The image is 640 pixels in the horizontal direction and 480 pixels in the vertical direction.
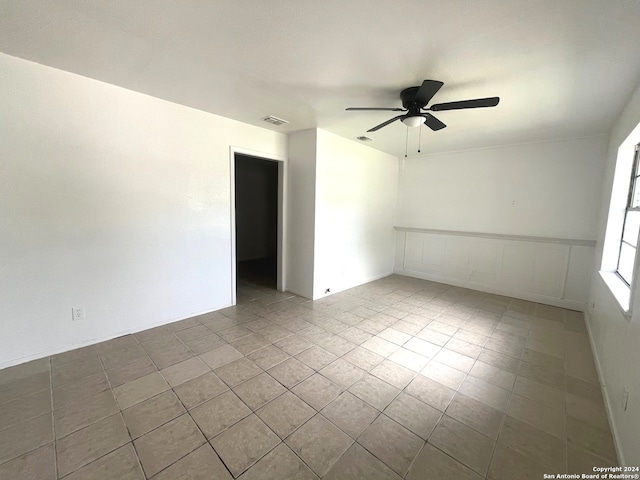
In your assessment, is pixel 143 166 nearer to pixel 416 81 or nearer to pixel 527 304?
pixel 416 81

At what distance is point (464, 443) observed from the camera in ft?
5.13

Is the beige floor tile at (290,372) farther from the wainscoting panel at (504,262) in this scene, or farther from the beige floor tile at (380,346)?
the wainscoting panel at (504,262)

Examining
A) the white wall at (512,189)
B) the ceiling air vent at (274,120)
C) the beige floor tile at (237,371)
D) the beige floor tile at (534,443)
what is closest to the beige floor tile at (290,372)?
the beige floor tile at (237,371)

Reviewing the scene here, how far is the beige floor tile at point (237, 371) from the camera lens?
2.09 m

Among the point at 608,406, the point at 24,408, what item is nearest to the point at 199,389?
the point at 24,408

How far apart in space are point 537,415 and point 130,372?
123 inches

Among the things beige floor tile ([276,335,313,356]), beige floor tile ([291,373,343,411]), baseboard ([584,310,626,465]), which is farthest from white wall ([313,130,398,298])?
baseboard ([584,310,626,465])

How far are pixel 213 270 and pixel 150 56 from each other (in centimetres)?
232

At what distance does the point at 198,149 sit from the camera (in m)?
3.08

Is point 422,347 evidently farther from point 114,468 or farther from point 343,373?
point 114,468

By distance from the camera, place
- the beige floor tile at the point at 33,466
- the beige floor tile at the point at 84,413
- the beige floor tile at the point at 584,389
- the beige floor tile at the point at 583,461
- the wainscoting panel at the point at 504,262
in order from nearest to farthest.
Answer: the beige floor tile at the point at 33,466 < the beige floor tile at the point at 583,461 < the beige floor tile at the point at 84,413 < the beige floor tile at the point at 584,389 < the wainscoting panel at the point at 504,262

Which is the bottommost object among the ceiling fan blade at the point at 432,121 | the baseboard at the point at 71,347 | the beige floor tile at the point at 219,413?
the beige floor tile at the point at 219,413

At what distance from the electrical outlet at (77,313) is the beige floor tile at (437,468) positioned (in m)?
3.01

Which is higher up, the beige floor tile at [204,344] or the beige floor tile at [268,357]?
the beige floor tile at [268,357]
